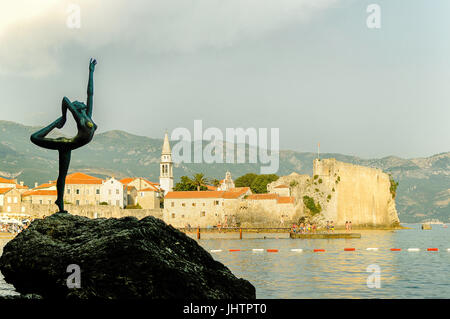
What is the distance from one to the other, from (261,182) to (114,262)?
323 feet

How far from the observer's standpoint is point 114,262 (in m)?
8.12

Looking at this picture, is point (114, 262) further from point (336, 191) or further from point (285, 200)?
point (336, 191)

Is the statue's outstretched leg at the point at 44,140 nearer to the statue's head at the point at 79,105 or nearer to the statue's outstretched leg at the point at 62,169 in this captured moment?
the statue's outstretched leg at the point at 62,169

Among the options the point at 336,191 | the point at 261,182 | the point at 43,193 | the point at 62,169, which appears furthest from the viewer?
the point at 261,182

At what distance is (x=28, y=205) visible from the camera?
87062mm

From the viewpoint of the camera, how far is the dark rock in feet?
26.4

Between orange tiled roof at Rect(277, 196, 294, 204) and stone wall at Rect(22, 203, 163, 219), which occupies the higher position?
orange tiled roof at Rect(277, 196, 294, 204)

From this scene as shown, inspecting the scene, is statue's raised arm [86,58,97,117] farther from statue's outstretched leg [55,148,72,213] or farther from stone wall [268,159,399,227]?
stone wall [268,159,399,227]

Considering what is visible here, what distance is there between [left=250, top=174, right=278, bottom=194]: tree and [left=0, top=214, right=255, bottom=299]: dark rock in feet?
310

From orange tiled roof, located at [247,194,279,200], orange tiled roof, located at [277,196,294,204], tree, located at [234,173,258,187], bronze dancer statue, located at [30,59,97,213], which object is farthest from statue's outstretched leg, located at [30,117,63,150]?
tree, located at [234,173,258,187]

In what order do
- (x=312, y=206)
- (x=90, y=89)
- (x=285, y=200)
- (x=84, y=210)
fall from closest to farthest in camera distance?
(x=90, y=89), (x=312, y=206), (x=285, y=200), (x=84, y=210)

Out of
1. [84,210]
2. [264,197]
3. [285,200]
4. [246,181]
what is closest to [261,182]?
[246,181]
